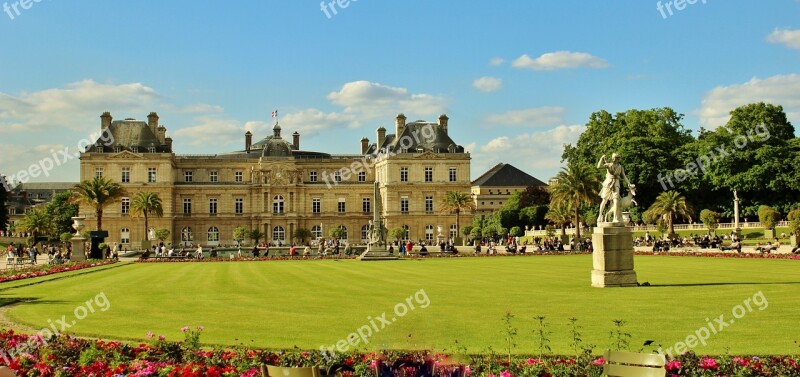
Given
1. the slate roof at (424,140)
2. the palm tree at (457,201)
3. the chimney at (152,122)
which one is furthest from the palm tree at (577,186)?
the chimney at (152,122)

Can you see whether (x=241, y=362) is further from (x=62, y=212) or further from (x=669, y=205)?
(x=62, y=212)

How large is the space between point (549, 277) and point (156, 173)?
7009 centimetres

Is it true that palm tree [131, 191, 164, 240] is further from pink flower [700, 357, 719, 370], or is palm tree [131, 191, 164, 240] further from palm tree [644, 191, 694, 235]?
pink flower [700, 357, 719, 370]

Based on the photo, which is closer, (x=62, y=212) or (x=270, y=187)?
(x=270, y=187)

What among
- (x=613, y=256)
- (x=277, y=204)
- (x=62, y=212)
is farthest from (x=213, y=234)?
(x=613, y=256)

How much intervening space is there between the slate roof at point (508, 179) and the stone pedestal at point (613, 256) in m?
118

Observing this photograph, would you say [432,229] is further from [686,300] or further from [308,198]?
[686,300]

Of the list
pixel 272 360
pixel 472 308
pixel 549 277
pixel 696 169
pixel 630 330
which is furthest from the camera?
pixel 696 169

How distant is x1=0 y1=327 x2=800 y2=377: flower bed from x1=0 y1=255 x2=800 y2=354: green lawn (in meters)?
1.19

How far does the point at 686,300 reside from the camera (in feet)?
65.4

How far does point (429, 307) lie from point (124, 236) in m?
75.9

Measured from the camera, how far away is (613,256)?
2414cm

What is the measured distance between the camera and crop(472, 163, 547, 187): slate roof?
142750 mm

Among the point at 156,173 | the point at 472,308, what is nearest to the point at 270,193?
the point at 156,173
